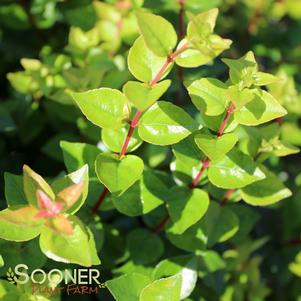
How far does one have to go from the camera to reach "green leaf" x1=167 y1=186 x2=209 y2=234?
0.85m

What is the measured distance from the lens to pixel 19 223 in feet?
2.18

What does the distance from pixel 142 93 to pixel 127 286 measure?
0.26 m

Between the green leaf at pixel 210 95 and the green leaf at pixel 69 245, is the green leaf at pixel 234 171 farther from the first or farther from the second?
the green leaf at pixel 69 245

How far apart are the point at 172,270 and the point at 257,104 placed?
1.01 feet

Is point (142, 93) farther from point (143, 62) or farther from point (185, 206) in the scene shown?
point (185, 206)

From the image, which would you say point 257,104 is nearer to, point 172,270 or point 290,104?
point 172,270

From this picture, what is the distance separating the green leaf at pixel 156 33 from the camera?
734mm

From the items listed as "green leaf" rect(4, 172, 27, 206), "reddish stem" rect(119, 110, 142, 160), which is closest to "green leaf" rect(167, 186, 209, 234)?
"reddish stem" rect(119, 110, 142, 160)

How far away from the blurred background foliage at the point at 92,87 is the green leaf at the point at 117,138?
12 cm

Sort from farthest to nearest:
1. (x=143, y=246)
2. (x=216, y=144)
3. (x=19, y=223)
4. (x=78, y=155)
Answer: (x=143, y=246), (x=78, y=155), (x=216, y=144), (x=19, y=223)

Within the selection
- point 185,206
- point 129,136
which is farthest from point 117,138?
point 185,206

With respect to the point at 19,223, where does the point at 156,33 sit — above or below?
above

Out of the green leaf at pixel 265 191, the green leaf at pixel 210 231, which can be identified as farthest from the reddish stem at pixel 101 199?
the green leaf at pixel 265 191

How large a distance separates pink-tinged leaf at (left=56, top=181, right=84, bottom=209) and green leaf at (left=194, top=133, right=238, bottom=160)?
0.57 feet
